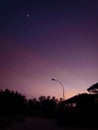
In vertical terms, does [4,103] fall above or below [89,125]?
above

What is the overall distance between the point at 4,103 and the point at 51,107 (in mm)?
23815

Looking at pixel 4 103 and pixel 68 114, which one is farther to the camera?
pixel 4 103

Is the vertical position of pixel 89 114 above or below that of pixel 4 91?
below

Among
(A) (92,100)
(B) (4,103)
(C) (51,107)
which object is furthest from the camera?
(B) (4,103)

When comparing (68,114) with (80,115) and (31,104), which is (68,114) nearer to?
(80,115)

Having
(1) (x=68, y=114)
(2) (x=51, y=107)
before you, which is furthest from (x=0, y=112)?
(1) (x=68, y=114)

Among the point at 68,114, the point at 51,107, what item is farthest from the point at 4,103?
the point at 68,114

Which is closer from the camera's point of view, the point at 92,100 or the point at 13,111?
the point at 92,100

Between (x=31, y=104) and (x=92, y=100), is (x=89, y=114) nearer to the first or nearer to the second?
(x=92, y=100)

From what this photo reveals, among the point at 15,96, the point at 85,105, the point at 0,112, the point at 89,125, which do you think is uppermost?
the point at 15,96

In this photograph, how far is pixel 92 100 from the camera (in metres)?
36.1

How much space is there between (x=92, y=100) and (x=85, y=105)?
4.40 feet

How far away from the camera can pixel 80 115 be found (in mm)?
36281

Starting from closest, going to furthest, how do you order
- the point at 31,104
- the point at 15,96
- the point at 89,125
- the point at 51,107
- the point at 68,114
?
the point at 89,125 → the point at 68,114 → the point at 51,107 → the point at 15,96 → the point at 31,104
